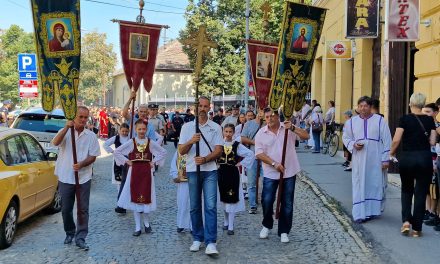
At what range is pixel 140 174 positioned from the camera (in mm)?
7332

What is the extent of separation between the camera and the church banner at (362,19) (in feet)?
41.8

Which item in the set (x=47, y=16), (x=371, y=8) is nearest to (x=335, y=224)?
(x=47, y=16)

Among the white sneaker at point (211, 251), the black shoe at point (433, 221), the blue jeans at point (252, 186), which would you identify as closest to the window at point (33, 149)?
the white sneaker at point (211, 251)

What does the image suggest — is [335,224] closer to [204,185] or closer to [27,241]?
[204,185]

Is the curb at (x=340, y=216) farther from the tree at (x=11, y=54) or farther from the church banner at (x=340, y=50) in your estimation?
the tree at (x=11, y=54)

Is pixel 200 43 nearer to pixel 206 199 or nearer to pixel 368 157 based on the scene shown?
pixel 206 199

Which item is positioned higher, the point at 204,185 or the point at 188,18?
the point at 188,18

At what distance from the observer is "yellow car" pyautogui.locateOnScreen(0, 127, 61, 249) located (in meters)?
6.35

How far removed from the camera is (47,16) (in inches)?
271

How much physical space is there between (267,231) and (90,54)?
216 ft

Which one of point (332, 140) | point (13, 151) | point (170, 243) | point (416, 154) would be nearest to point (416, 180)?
point (416, 154)

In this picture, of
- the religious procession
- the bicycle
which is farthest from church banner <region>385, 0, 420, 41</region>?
the bicycle

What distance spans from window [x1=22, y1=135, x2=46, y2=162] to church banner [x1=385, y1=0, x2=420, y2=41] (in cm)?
648

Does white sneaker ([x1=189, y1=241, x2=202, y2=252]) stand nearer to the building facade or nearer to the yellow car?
the yellow car
